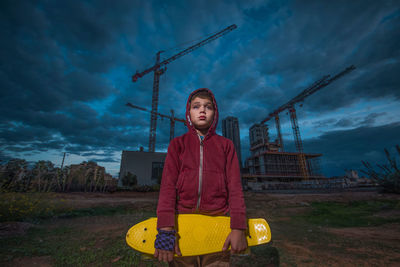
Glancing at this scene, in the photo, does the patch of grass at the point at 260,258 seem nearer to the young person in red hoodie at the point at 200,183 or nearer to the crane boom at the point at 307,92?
the young person in red hoodie at the point at 200,183

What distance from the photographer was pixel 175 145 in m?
1.71

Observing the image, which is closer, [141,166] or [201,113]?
[201,113]

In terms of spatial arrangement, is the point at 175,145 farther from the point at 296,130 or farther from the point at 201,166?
the point at 296,130

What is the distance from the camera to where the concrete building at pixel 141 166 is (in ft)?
107

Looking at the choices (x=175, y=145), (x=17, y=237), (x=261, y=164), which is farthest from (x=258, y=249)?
(x=261, y=164)

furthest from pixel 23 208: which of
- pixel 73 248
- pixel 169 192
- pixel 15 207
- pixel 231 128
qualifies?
pixel 231 128

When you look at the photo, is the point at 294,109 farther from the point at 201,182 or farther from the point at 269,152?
the point at 201,182

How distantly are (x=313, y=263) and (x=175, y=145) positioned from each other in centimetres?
296

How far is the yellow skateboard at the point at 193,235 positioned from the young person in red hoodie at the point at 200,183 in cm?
8

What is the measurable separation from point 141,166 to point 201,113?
34.4 meters

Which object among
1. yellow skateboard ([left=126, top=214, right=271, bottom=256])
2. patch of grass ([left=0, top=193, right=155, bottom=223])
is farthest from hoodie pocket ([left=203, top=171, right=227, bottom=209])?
patch of grass ([left=0, top=193, right=155, bottom=223])

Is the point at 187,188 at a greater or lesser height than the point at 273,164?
→ lesser

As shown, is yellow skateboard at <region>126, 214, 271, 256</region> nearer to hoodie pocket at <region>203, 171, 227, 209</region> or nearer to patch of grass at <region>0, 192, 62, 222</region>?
hoodie pocket at <region>203, 171, 227, 209</region>

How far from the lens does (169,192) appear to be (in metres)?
1.43
